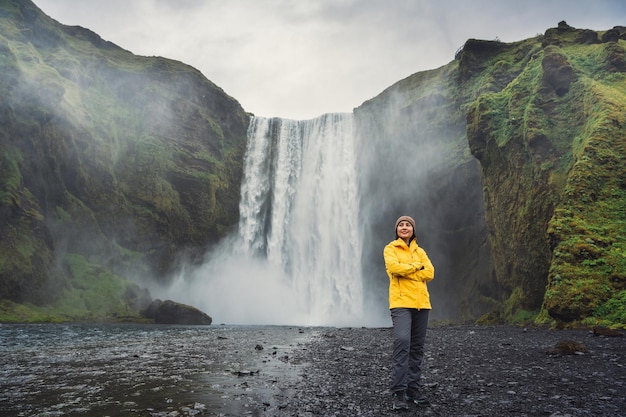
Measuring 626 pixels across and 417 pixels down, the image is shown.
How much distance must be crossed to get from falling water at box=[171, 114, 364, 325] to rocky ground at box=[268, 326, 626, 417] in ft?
121

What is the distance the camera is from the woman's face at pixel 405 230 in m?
6.64

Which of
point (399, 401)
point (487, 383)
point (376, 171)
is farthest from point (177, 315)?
point (399, 401)

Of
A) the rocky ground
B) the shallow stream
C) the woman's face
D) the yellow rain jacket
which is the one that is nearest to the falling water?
the shallow stream

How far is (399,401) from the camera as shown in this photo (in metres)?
5.82

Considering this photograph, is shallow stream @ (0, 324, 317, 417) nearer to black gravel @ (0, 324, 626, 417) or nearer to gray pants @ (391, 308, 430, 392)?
black gravel @ (0, 324, 626, 417)

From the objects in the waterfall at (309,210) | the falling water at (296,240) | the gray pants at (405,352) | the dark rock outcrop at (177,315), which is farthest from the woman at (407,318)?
the waterfall at (309,210)

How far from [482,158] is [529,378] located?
28.0 m

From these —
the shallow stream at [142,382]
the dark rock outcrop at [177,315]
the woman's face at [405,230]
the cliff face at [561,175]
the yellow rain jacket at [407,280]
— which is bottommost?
the dark rock outcrop at [177,315]

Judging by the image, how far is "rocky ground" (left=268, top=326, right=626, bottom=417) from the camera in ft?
18.3

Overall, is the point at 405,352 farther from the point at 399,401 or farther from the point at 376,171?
the point at 376,171

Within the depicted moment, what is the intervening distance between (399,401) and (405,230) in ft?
8.49

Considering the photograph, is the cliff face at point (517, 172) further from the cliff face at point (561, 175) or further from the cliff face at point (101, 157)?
the cliff face at point (101, 157)

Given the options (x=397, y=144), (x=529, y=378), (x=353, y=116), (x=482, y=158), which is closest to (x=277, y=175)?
Answer: (x=353, y=116)

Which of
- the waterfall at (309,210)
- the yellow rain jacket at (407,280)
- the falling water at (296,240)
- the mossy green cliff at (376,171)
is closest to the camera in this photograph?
the yellow rain jacket at (407,280)
